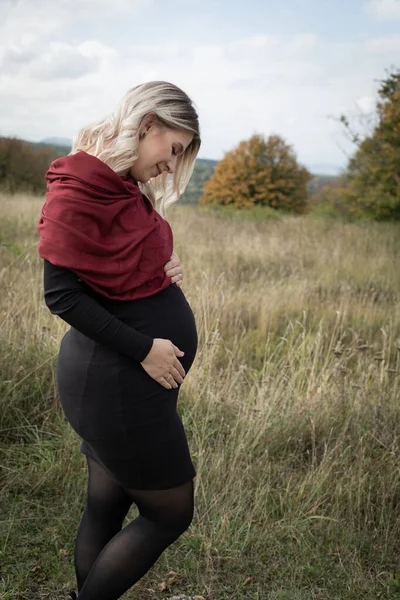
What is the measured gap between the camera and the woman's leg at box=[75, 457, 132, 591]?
189 cm

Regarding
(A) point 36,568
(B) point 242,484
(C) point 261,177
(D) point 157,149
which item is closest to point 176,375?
(D) point 157,149

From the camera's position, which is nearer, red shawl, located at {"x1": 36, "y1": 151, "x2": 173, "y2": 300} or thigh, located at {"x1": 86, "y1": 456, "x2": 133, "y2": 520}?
red shawl, located at {"x1": 36, "y1": 151, "x2": 173, "y2": 300}

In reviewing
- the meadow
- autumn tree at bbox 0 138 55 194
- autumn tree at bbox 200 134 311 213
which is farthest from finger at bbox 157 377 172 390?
autumn tree at bbox 200 134 311 213

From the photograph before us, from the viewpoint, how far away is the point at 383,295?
285 inches

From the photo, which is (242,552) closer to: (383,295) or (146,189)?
(146,189)

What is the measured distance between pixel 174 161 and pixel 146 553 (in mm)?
1174

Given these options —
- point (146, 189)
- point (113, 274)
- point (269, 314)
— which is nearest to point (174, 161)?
point (146, 189)

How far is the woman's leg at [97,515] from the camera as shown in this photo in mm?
1893

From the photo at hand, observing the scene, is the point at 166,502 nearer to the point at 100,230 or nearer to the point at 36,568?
the point at 100,230

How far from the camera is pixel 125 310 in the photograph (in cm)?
164

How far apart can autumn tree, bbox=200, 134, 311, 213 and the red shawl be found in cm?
2556

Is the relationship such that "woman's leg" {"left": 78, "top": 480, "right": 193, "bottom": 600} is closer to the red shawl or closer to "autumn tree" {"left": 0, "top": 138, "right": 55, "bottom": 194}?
the red shawl

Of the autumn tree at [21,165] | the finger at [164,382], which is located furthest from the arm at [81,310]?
the autumn tree at [21,165]

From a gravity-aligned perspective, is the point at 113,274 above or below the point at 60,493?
above
